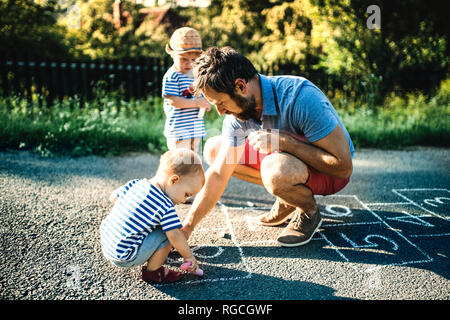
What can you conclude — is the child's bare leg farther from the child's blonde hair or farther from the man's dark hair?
the man's dark hair

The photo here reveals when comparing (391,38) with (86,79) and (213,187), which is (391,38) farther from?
(213,187)

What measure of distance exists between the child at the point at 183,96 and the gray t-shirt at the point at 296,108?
1.15m

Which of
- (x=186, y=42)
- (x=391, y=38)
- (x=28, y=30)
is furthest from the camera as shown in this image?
(x=28, y=30)

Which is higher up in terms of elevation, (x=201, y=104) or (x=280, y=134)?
(x=201, y=104)

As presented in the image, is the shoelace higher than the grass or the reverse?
the reverse

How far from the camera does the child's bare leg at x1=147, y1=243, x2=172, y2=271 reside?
7.07 feet

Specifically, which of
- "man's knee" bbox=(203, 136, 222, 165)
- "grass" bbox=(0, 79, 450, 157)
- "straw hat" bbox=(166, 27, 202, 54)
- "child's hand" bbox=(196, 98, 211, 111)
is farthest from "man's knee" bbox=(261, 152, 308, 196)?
"grass" bbox=(0, 79, 450, 157)

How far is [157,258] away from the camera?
7.11 ft

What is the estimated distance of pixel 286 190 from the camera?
255 centimetres

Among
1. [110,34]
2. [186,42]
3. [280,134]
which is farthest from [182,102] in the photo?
[110,34]

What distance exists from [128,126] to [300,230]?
11.4ft

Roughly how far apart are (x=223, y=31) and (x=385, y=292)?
41.5ft

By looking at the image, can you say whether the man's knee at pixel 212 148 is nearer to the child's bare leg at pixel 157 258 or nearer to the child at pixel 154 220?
the child at pixel 154 220

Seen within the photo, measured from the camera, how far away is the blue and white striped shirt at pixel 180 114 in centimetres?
345
